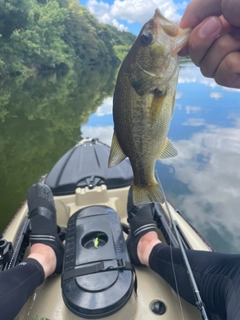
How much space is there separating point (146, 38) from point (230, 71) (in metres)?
0.42

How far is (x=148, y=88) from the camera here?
4.61ft

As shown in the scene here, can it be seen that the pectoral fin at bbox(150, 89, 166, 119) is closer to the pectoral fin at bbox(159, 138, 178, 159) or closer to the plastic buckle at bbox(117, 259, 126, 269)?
the pectoral fin at bbox(159, 138, 178, 159)

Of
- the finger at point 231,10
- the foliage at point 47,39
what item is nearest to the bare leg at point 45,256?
the finger at point 231,10

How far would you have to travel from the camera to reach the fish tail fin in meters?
1.68

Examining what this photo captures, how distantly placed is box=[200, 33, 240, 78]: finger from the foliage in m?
11.5

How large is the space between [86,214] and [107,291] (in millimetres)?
865

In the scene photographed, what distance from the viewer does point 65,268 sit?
2178 mm

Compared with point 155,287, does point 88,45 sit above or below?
below

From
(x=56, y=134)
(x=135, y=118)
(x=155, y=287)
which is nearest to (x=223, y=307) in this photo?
(x=155, y=287)

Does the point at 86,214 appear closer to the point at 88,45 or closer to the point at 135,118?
the point at 135,118

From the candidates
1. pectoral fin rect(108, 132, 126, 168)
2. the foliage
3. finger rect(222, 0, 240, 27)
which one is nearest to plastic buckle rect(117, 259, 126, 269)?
pectoral fin rect(108, 132, 126, 168)

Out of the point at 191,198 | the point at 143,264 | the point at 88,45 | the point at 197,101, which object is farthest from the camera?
the point at 88,45

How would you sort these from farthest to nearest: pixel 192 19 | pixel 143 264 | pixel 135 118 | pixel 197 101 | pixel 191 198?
pixel 197 101, pixel 191 198, pixel 143 264, pixel 135 118, pixel 192 19

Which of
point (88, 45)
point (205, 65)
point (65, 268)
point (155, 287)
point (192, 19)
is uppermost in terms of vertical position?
point (192, 19)
